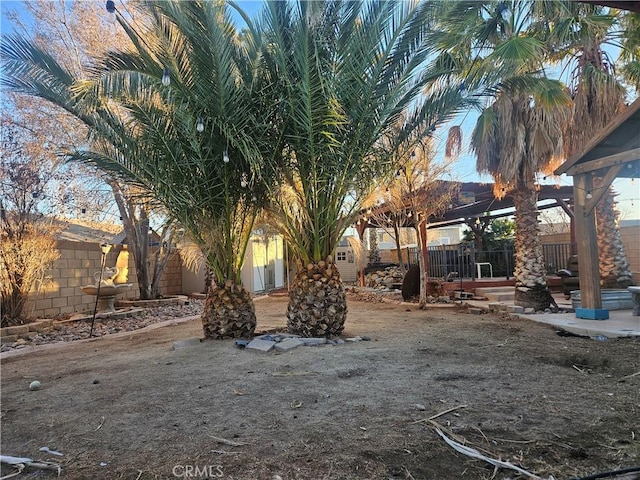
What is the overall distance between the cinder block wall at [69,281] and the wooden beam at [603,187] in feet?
37.5

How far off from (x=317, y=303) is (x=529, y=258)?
18.2ft

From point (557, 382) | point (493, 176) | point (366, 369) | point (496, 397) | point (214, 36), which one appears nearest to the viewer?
point (496, 397)

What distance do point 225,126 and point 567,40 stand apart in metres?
7.88

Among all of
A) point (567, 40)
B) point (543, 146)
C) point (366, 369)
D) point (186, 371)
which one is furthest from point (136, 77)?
point (567, 40)

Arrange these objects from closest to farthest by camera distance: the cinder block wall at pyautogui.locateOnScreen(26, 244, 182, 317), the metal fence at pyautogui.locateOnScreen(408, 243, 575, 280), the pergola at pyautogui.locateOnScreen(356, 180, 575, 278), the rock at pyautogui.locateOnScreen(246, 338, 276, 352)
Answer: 1. the rock at pyautogui.locateOnScreen(246, 338, 276, 352)
2. the cinder block wall at pyautogui.locateOnScreen(26, 244, 182, 317)
3. the pergola at pyautogui.locateOnScreen(356, 180, 575, 278)
4. the metal fence at pyautogui.locateOnScreen(408, 243, 575, 280)

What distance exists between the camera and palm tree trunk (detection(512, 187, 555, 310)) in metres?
9.23

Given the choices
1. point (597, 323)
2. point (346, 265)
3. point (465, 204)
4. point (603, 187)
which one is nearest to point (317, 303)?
point (597, 323)

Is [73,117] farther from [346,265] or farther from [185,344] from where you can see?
[346,265]

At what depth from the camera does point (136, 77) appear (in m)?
5.71

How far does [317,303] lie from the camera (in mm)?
6688

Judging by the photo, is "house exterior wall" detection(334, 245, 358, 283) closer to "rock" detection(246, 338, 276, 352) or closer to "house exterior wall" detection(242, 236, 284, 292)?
"house exterior wall" detection(242, 236, 284, 292)

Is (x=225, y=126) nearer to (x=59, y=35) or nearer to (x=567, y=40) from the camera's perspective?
(x=567, y=40)

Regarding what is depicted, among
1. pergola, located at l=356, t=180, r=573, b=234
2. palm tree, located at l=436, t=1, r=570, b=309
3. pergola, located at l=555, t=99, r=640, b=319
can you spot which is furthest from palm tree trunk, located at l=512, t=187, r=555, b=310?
pergola, located at l=555, t=99, r=640, b=319

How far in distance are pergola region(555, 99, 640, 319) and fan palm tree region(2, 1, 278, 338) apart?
552 cm
